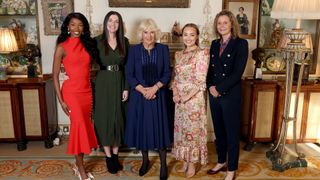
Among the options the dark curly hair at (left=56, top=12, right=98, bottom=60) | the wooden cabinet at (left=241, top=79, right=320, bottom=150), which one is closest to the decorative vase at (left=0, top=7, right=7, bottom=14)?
the dark curly hair at (left=56, top=12, right=98, bottom=60)

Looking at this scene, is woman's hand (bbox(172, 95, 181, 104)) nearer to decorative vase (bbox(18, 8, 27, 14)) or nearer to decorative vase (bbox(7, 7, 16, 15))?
decorative vase (bbox(18, 8, 27, 14))

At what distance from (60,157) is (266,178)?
1.99m

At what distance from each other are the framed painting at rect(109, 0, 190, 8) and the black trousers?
49.8 inches

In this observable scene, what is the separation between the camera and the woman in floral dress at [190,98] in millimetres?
2541

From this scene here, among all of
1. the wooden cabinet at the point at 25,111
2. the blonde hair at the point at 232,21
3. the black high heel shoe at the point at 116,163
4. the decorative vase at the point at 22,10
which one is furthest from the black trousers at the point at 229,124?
the decorative vase at the point at 22,10

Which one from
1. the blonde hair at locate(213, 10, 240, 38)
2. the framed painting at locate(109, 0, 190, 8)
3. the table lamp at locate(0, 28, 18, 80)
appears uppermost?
the framed painting at locate(109, 0, 190, 8)

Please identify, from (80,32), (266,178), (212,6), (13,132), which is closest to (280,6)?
(212,6)

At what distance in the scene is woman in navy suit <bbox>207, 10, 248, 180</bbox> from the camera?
97.0 inches

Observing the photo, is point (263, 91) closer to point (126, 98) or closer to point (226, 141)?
point (226, 141)

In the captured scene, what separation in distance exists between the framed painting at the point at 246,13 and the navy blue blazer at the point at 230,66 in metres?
1.09

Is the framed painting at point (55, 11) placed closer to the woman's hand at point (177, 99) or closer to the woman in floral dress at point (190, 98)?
the woman in floral dress at point (190, 98)

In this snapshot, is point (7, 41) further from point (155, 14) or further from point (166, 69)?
point (166, 69)

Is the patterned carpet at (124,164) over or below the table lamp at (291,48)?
below

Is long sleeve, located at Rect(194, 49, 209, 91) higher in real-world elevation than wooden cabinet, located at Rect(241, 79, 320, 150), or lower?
higher
